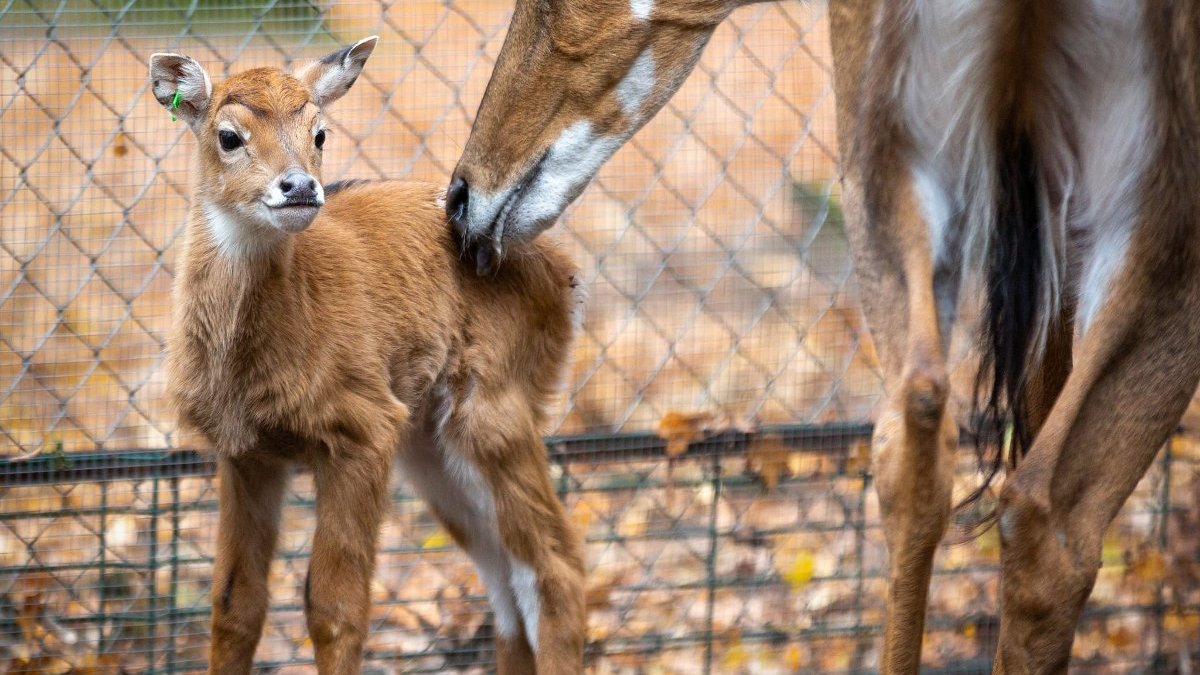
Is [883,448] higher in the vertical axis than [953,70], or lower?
lower

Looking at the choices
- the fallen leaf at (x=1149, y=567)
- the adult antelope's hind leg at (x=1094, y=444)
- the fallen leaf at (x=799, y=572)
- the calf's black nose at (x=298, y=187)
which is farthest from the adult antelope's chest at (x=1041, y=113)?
the fallen leaf at (x=1149, y=567)

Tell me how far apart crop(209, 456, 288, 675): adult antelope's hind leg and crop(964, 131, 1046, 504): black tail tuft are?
2027mm

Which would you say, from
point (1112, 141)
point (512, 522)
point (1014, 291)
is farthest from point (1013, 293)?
point (512, 522)

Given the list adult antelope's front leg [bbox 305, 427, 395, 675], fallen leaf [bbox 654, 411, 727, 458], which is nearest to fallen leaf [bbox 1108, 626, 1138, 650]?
fallen leaf [bbox 654, 411, 727, 458]

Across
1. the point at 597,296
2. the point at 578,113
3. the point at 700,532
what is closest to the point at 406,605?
the point at 700,532

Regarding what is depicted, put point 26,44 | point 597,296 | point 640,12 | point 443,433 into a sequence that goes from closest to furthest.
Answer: point 640,12 < point 443,433 < point 26,44 < point 597,296

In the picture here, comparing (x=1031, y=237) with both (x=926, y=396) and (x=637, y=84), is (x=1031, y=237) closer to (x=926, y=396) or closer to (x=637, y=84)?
(x=926, y=396)

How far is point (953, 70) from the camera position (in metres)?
3.28

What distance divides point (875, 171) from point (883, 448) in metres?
0.63

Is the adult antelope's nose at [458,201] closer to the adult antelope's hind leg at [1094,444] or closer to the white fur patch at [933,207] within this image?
the white fur patch at [933,207]

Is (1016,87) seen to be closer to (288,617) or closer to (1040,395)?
(1040,395)

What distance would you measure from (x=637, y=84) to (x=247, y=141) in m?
1.09

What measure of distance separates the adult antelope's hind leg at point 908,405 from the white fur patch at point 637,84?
670mm

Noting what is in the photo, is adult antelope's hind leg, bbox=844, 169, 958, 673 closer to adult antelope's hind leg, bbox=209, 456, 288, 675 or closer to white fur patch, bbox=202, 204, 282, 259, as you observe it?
white fur patch, bbox=202, 204, 282, 259
